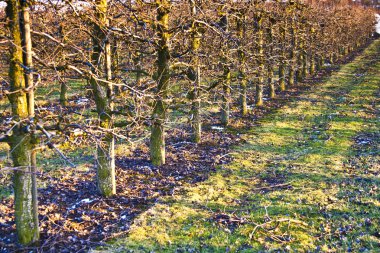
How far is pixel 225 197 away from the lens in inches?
489

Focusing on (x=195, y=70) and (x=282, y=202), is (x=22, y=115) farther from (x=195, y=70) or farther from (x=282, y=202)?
(x=195, y=70)

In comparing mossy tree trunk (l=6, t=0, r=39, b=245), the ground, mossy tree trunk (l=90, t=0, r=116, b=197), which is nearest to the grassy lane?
the ground

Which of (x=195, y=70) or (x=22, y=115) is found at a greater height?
(x=195, y=70)

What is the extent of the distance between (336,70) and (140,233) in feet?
147

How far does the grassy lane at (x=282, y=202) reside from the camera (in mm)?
9570

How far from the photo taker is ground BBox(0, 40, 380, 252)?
959cm

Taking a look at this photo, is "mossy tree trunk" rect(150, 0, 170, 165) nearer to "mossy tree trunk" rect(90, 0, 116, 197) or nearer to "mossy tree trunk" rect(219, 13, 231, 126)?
"mossy tree trunk" rect(90, 0, 116, 197)

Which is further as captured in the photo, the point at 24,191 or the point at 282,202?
the point at 282,202

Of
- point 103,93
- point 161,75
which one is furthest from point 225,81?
point 103,93

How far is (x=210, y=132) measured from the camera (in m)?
20.7

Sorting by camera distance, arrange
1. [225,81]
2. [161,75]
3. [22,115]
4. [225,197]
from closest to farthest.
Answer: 1. [22,115]
2. [225,197]
3. [161,75]
4. [225,81]

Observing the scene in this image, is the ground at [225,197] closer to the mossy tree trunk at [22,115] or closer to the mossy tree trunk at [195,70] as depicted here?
the mossy tree trunk at [22,115]

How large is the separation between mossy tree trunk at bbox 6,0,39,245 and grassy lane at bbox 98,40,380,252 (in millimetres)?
2344

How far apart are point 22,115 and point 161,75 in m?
6.29
